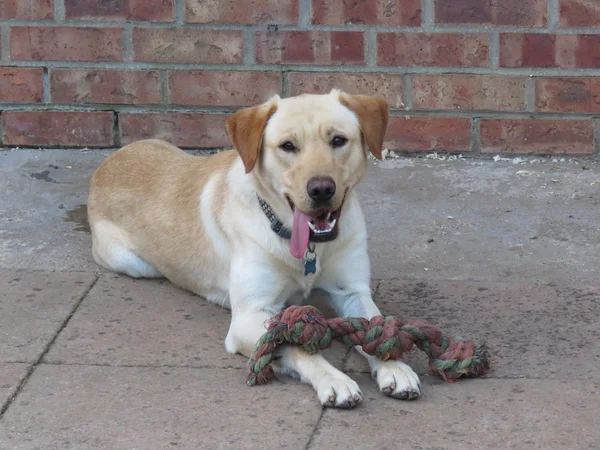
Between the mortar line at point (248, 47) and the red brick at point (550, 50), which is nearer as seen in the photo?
the red brick at point (550, 50)

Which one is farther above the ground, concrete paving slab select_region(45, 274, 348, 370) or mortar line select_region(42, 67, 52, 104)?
mortar line select_region(42, 67, 52, 104)

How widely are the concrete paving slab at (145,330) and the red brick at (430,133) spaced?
2.03 meters

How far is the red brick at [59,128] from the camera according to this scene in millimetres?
6250

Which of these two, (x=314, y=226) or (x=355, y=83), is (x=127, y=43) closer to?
(x=355, y=83)

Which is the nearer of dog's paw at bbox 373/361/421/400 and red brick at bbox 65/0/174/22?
dog's paw at bbox 373/361/421/400

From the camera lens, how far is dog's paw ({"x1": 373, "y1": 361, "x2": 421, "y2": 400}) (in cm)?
345

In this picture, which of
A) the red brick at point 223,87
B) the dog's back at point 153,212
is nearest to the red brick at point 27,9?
the red brick at point 223,87

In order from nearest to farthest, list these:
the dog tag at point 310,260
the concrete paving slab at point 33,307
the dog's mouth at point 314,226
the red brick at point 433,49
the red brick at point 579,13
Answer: the dog's mouth at point 314,226
the concrete paving slab at point 33,307
the dog tag at point 310,260
the red brick at point 579,13
the red brick at point 433,49

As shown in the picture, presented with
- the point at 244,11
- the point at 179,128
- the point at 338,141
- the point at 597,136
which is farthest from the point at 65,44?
the point at 597,136

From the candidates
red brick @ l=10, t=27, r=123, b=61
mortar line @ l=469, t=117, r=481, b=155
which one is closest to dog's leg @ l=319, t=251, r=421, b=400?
mortar line @ l=469, t=117, r=481, b=155

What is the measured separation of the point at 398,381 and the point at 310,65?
2981 millimetres

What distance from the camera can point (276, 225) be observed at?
13.2ft

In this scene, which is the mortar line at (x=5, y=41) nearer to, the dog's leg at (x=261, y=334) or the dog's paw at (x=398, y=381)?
the dog's leg at (x=261, y=334)

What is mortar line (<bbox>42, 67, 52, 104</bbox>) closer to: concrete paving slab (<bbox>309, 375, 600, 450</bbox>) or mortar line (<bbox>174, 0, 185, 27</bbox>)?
mortar line (<bbox>174, 0, 185, 27</bbox>)
